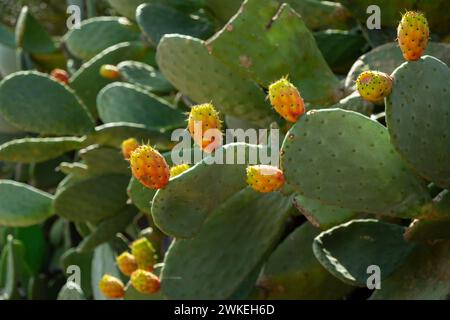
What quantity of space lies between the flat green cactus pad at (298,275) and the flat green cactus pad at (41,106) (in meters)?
0.73

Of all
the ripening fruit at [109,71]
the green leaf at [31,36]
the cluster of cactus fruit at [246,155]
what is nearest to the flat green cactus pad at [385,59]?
the cluster of cactus fruit at [246,155]

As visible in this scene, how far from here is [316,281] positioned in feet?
6.80

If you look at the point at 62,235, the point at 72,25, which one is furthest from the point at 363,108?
the point at 62,235

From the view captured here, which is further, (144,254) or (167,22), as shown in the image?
(167,22)

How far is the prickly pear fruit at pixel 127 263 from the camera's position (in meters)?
2.12

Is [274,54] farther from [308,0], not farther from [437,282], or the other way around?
[437,282]

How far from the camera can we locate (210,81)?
209 cm

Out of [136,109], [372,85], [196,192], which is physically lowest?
[136,109]

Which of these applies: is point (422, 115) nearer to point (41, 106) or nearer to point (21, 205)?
point (41, 106)

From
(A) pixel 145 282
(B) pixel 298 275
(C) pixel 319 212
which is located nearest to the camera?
(C) pixel 319 212

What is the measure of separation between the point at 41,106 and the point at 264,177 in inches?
44.7

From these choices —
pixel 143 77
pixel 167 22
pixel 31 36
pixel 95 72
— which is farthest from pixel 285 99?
pixel 31 36

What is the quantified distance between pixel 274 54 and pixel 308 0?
421 mm

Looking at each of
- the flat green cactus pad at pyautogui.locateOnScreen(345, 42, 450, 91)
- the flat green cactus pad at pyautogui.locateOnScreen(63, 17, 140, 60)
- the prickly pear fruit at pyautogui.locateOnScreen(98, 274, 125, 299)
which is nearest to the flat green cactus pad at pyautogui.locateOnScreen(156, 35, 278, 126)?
the flat green cactus pad at pyautogui.locateOnScreen(345, 42, 450, 91)
